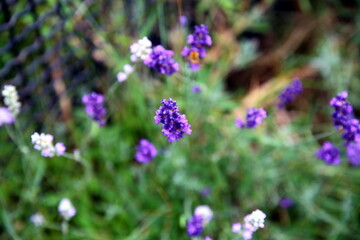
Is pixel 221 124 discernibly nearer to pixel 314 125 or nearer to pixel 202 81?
pixel 202 81

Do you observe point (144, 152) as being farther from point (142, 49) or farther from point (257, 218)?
point (257, 218)

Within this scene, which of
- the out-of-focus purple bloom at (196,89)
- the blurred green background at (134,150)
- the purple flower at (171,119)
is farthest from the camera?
the blurred green background at (134,150)

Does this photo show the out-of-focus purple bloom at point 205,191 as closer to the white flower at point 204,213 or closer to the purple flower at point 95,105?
the white flower at point 204,213

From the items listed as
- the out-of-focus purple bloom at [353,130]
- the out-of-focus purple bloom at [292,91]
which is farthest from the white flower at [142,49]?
the out-of-focus purple bloom at [353,130]

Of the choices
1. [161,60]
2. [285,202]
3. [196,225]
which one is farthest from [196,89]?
[285,202]

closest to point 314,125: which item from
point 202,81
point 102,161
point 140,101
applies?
point 202,81
